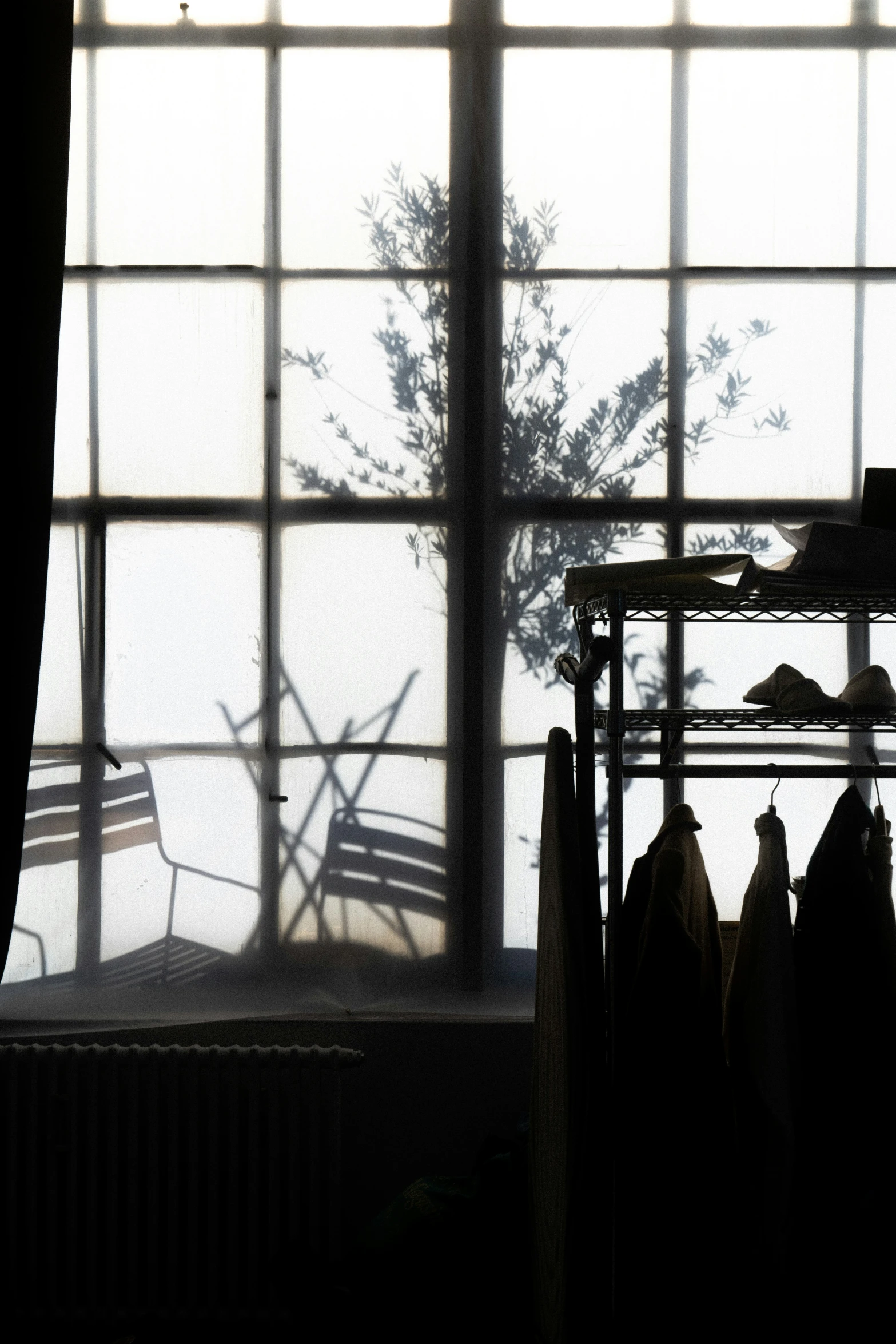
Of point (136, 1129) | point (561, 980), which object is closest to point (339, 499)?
point (561, 980)

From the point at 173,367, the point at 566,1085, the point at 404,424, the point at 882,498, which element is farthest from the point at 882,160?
the point at 566,1085

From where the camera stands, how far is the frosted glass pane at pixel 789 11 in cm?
215

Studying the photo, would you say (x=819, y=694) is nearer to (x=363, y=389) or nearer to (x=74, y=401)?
(x=363, y=389)

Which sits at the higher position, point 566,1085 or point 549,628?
point 549,628

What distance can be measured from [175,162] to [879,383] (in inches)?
65.4

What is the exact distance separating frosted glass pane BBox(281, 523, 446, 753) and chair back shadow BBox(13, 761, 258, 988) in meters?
0.36

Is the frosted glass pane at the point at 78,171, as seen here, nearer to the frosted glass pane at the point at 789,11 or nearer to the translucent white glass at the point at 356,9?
the translucent white glass at the point at 356,9

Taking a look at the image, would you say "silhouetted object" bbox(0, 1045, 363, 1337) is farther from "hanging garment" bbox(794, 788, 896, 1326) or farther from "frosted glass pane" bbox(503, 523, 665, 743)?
"hanging garment" bbox(794, 788, 896, 1326)

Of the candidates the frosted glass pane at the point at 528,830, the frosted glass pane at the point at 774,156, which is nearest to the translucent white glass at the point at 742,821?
the frosted glass pane at the point at 528,830

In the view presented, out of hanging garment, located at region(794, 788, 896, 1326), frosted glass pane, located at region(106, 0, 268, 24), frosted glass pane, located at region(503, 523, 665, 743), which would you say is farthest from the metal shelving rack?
frosted glass pane, located at region(106, 0, 268, 24)

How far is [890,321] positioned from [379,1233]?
2.17 m

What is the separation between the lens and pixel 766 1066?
1339 millimetres

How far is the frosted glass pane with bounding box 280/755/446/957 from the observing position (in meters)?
2.15

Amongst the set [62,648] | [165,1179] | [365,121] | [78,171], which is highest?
[365,121]
